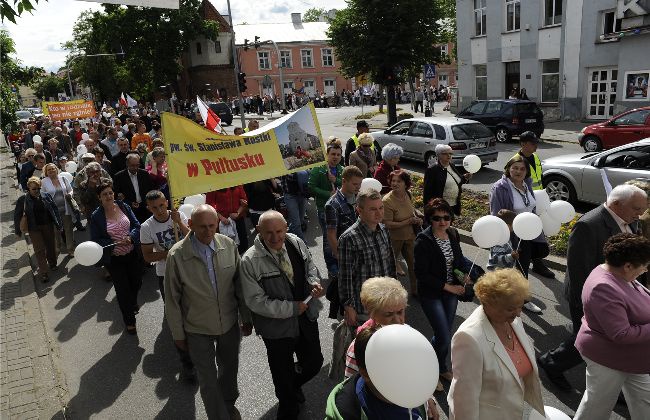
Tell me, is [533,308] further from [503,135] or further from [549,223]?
[503,135]

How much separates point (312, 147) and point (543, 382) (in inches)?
135

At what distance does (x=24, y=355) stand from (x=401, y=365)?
17.3 feet

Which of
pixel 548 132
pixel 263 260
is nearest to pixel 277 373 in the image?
→ pixel 263 260

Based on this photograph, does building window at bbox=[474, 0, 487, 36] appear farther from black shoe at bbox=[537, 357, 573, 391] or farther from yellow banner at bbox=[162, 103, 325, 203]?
black shoe at bbox=[537, 357, 573, 391]

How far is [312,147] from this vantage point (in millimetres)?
5832

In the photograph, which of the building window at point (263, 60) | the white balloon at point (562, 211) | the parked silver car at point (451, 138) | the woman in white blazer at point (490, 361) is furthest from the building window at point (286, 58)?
the woman in white blazer at point (490, 361)

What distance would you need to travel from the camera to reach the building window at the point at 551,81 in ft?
82.3

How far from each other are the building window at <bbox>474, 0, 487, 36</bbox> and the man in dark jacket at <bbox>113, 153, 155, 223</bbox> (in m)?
25.7

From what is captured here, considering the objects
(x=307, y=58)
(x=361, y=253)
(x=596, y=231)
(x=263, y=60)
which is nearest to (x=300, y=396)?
(x=361, y=253)

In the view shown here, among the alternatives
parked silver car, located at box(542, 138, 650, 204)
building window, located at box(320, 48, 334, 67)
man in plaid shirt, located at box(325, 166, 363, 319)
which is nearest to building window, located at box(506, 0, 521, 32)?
parked silver car, located at box(542, 138, 650, 204)

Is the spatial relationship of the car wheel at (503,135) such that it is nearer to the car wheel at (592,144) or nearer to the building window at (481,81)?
the car wheel at (592,144)

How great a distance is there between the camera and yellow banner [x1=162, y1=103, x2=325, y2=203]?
14.6 ft

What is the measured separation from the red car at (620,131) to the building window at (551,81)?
406 inches

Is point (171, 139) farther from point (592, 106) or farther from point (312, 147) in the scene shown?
point (592, 106)
